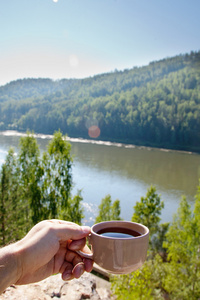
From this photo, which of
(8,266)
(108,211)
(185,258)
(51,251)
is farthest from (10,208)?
(8,266)

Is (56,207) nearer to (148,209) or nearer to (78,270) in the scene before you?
(148,209)

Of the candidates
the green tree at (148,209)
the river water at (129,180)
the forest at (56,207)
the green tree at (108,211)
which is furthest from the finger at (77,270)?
the river water at (129,180)

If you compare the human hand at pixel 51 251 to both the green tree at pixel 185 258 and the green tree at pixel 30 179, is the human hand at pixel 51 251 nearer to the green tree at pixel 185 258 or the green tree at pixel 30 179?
the green tree at pixel 30 179

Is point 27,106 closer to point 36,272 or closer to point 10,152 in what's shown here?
point 10,152

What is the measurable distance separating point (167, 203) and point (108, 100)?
204 feet

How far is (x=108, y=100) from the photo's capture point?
78250 mm

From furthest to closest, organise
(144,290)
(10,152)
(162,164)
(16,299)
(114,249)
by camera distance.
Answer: (162,164) → (10,152) → (144,290) → (16,299) → (114,249)

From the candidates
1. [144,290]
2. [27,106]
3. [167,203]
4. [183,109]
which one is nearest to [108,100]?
[183,109]

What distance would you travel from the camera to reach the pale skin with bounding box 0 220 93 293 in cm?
97

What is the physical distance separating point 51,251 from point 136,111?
64.5 meters

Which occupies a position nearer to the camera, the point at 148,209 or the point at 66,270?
the point at 66,270

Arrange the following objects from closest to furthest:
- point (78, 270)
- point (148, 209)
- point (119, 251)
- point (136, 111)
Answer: point (119, 251)
point (78, 270)
point (148, 209)
point (136, 111)

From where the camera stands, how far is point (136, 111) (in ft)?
211

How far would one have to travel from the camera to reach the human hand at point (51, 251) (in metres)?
1.03
